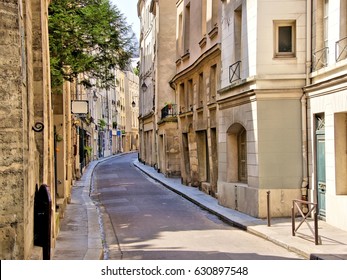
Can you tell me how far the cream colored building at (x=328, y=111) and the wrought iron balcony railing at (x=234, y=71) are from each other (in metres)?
2.60

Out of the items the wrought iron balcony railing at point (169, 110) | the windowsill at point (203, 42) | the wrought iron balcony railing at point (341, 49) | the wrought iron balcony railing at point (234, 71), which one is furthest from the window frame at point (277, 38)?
the wrought iron balcony railing at point (169, 110)

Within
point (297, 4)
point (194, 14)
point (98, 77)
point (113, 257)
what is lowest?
point (113, 257)

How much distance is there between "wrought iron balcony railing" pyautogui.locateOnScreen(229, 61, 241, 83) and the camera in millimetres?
17492

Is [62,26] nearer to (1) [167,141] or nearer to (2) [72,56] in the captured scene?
(2) [72,56]

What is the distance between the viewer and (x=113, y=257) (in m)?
11.1

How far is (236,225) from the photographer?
15.1m

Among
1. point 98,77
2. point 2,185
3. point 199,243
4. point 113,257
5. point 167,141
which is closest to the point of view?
point 2,185

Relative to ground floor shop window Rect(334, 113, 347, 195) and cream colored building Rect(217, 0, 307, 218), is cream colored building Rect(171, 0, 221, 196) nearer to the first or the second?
cream colored building Rect(217, 0, 307, 218)

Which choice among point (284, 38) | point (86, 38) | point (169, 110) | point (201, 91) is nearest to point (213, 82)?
point (201, 91)

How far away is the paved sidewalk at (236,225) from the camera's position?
421 inches

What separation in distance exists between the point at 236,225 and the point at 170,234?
2.18 meters

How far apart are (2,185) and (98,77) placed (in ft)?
43.6

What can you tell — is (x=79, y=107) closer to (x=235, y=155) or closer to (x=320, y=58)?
(x=235, y=155)

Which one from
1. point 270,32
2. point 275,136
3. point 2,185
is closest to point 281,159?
point 275,136
